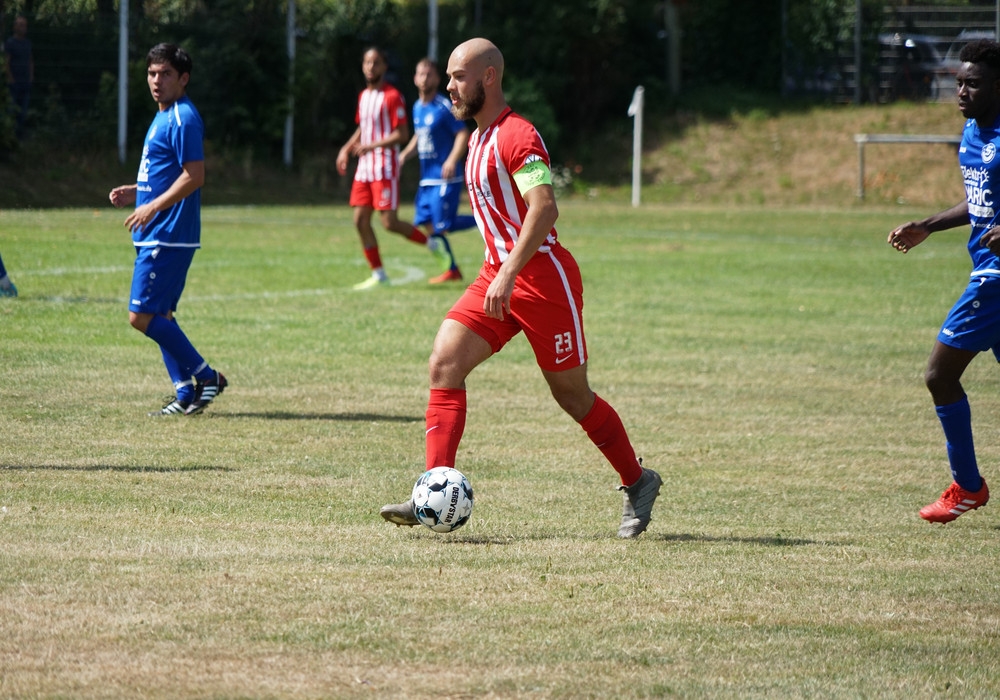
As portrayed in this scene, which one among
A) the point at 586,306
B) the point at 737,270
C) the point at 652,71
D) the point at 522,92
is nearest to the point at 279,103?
the point at 522,92

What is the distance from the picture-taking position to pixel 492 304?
5574mm

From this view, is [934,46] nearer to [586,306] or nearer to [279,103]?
[279,103]

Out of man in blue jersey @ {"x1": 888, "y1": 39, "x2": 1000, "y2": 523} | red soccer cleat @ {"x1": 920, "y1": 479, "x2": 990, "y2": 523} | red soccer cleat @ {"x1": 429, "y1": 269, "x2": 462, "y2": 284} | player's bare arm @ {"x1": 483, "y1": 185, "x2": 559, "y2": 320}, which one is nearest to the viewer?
player's bare arm @ {"x1": 483, "y1": 185, "x2": 559, "y2": 320}

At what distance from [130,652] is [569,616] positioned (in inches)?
56.8

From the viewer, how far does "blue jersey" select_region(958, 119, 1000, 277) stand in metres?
6.35

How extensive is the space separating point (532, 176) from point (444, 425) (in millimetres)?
1075

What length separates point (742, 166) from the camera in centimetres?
3475

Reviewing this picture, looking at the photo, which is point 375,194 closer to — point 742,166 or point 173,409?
point 173,409

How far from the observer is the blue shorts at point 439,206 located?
16156 millimetres

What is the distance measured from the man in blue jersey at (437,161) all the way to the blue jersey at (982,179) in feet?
31.7

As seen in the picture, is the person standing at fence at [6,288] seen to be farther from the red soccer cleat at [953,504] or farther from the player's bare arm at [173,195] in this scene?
the red soccer cleat at [953,504]

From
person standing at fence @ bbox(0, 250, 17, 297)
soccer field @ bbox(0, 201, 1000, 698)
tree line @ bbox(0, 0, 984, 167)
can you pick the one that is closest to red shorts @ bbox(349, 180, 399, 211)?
soccer field @ bbox(0, 201, 1000, 698)

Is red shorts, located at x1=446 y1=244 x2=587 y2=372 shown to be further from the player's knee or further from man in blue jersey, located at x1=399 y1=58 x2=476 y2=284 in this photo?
man in blue jersey, located at x1=399 y1=58 x2=476 y2=284

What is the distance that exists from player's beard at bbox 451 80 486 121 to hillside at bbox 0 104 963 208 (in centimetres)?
2236
